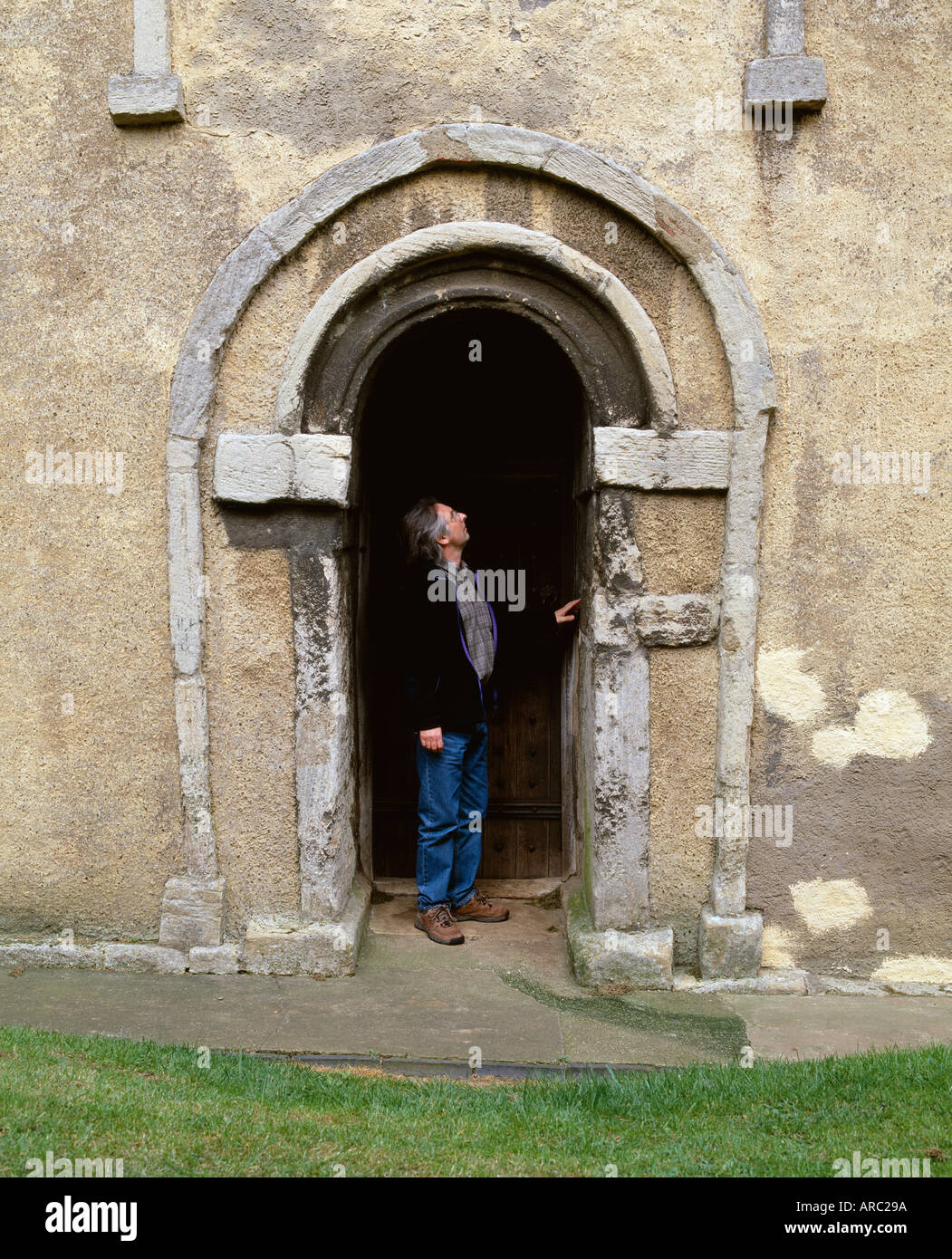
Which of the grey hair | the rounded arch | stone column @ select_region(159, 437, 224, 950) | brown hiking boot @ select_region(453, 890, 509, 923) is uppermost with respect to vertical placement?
the rounded arch

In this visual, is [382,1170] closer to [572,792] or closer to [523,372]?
[572,792]

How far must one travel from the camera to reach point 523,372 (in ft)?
17.6

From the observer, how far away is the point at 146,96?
4.05 metres

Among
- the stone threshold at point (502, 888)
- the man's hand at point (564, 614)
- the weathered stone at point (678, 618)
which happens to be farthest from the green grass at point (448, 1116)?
the man's hand at point (564, 614)

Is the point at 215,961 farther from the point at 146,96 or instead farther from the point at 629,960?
the point at 146,96

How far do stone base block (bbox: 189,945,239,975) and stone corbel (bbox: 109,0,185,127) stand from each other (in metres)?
3.34

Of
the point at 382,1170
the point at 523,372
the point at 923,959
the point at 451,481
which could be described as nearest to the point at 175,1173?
the point at 382,1170

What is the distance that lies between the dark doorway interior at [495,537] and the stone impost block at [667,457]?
1205 mm

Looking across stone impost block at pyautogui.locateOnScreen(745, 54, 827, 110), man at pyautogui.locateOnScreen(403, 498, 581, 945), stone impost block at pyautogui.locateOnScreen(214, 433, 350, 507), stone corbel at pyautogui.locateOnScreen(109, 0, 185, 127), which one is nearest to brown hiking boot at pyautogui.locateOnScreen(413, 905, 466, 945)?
man at pyautogui.locateOnScreen(403, 498, 581, 945)

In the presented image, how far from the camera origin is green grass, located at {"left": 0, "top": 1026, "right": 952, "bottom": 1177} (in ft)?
9.00

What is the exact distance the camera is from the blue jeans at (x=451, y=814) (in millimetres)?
4621

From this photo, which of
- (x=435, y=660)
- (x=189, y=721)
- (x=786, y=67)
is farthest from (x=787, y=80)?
(x=189, y=721)

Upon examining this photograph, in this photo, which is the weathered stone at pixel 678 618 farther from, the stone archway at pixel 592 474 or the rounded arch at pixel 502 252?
the rounded arch at pixel 502 252

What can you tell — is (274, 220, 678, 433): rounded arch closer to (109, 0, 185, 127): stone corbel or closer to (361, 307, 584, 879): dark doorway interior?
(109, 0, 185, 127): stone corbel
